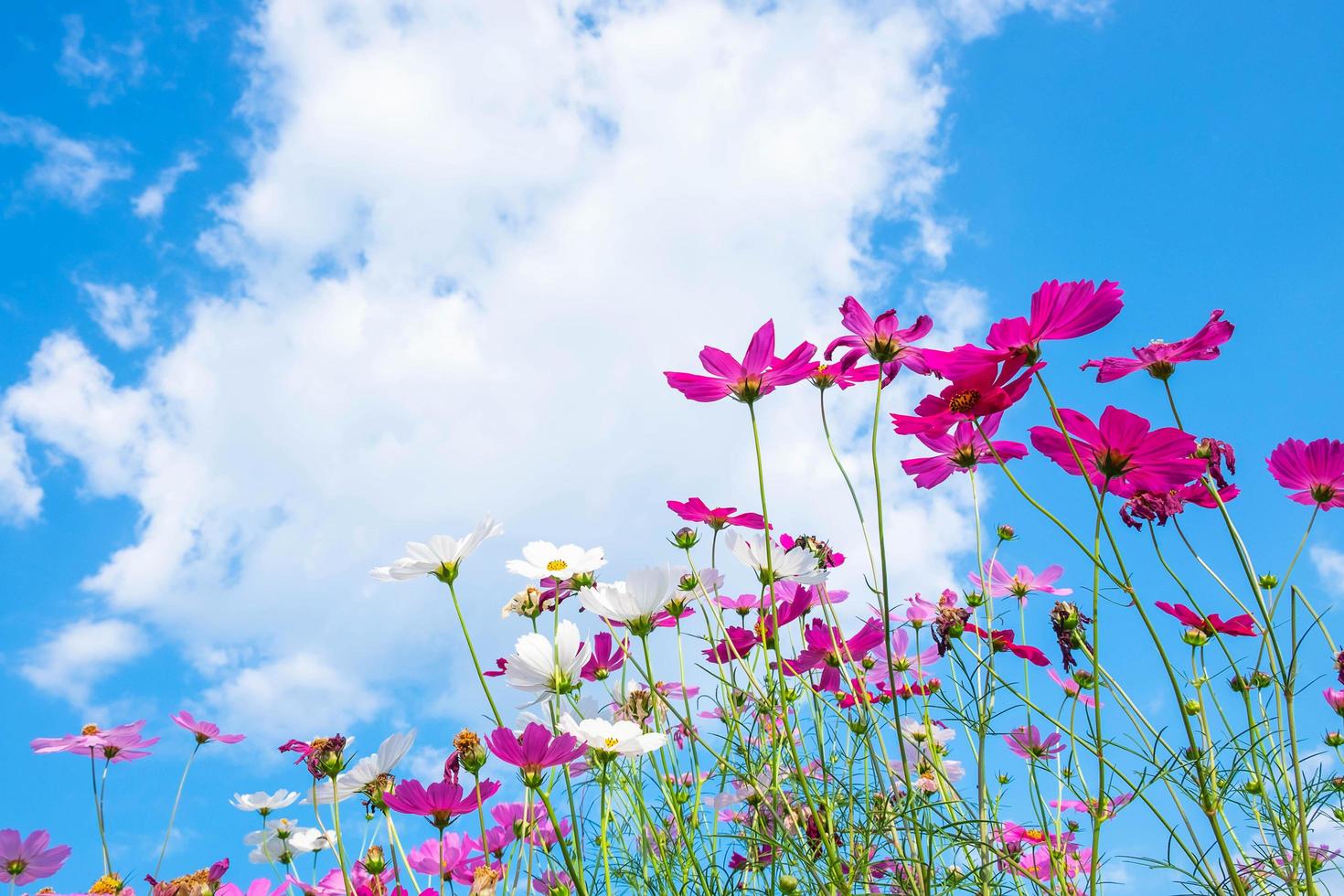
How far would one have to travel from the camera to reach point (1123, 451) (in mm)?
896

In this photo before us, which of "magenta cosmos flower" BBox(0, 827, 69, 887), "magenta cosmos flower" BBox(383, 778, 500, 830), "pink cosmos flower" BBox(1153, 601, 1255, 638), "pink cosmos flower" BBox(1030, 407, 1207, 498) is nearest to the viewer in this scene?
"pink cosmos flower" BBox(1030, 407, 1207, 498)

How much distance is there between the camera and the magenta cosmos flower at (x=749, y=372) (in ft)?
3.62

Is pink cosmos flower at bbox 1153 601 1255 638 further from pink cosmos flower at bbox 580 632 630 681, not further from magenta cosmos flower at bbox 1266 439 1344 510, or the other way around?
pink cosmos flower at bbox 580 632 630 681

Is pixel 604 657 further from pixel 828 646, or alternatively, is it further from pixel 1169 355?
pixel 1169 355

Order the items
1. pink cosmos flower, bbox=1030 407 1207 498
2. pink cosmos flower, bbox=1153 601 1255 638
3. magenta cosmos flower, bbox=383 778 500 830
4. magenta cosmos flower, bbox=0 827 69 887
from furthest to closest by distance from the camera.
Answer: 1. magenta cosmos flower, bbox=0 827 69 887
2. pink cosmos flower, bbox=1153 601 1255 638
3. magenta cosmos flower, bbox=383 778 500 830
4. pink cosmos flower, bbox=1030 407 1207 498

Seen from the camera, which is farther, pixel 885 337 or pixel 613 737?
pixel 885 337

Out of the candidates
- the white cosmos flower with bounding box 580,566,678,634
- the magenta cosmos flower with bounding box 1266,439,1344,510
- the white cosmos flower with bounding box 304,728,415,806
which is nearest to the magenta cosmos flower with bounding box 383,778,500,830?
the white cosmos flower with bounding box 304,728,415,806

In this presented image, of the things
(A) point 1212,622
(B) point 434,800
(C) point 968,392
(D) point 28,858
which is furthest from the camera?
(D) point 28,858

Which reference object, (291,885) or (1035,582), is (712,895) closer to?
(291,885)

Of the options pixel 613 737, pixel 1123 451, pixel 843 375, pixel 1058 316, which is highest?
pixel 843 375

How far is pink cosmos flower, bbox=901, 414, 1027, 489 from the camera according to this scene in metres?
1.12

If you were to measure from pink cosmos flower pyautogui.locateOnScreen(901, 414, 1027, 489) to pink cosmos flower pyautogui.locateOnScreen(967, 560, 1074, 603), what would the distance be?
0.56m

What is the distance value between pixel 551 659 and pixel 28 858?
3.67 ft

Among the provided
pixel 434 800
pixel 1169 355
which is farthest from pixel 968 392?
pixel 434 800
